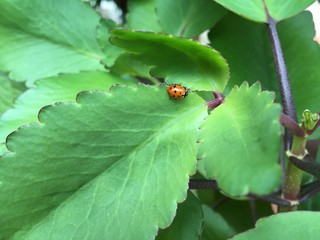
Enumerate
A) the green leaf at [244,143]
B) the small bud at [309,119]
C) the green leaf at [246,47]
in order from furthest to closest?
the green leaf at [246,47] < the small bud at [309,119] < the green leaf at [244,143]

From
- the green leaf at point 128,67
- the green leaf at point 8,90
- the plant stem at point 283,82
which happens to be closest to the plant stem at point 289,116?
the plant stem at point 283,82

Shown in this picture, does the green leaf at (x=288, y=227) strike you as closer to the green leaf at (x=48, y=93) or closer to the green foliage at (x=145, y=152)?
the green foliage at (x=145, y=152)

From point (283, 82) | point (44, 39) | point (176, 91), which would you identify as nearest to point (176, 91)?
point (176, 91)

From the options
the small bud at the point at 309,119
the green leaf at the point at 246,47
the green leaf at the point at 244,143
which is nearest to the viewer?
the green leaf at the point at 244,143

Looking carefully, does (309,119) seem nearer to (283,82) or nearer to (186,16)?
(283,82)

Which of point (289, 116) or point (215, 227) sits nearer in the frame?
point (289, 116)

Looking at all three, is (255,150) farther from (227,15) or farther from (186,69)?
(227,15)
